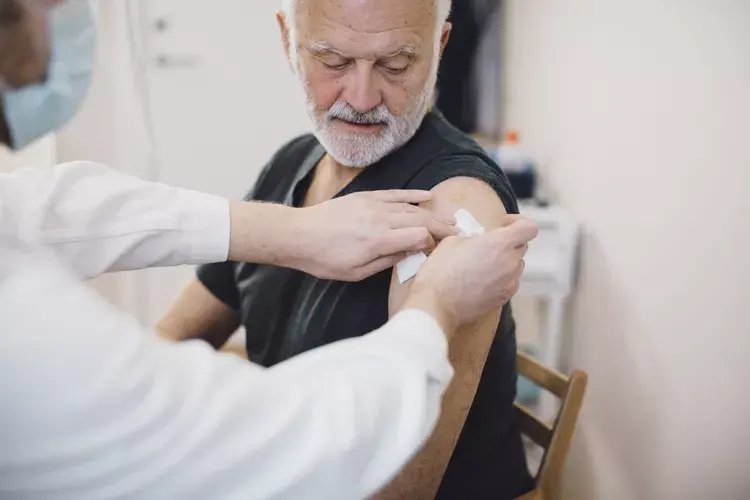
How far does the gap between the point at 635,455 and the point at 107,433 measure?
4.26 feet

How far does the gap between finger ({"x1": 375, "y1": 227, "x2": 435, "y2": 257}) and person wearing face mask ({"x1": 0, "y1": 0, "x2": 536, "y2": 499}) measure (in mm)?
58

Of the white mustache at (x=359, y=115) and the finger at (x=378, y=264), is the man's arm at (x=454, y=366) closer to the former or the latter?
the finger at (x=378, y=264)

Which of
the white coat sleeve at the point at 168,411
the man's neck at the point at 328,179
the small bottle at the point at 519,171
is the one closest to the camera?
the white coat sleeve at the point at 168,411

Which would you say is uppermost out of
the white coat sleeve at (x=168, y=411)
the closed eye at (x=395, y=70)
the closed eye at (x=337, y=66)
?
the closed eye at (x=337, y=66)

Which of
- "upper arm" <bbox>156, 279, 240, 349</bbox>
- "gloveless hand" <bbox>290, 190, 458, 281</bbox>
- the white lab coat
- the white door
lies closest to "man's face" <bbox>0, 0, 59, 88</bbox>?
the white lab coat

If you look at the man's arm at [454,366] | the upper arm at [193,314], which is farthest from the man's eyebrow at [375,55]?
the upper arm at [193,314]

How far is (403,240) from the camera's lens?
2.53ft

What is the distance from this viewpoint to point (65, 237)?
2.60ft

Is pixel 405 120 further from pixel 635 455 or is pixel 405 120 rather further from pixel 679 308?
pixel 635 455

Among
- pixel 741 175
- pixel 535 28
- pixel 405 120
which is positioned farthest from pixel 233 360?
pixel 535 28

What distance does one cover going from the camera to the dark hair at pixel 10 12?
483 mm

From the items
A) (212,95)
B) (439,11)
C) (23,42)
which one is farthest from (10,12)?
(212,95)

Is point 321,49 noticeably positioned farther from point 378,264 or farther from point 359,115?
point 378,264

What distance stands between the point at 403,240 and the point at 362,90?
284 millimetres
